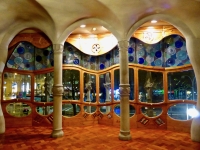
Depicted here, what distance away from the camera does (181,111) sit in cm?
463

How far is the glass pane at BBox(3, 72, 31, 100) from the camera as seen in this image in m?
5.34

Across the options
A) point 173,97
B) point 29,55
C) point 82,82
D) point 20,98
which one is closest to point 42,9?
point 29,55

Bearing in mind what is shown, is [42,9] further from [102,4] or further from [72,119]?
[72,119]

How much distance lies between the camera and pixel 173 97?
4.74 metres

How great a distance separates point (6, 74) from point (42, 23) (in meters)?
2.23

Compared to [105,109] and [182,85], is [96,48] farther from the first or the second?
[182,85]

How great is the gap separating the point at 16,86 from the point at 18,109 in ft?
2.49

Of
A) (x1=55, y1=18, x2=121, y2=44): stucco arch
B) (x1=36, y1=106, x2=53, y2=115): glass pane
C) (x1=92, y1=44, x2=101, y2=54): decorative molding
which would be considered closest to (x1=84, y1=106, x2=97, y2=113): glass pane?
(x1=36, y1=106, x2=53, y2=115): glass pane

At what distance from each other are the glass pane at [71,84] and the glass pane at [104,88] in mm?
775

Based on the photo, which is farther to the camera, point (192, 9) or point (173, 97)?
point (173, 97)

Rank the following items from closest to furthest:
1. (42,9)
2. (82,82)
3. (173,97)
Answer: (42,9), (173,97), (82,82)

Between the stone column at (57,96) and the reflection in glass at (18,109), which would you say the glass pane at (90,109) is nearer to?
the stone column at (57,96)

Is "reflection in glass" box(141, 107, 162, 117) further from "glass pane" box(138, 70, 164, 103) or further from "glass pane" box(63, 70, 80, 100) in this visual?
"glass pane" box(63, 70, 80, 100)

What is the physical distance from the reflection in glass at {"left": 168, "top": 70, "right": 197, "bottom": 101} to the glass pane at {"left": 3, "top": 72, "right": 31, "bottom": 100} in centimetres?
450
